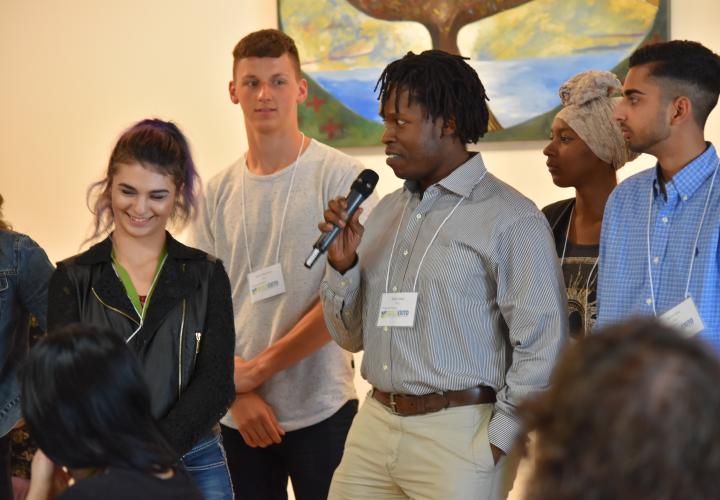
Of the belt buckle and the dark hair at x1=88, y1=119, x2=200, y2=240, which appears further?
the dark hair at x1=88, y1=119, x2=200, y2=240

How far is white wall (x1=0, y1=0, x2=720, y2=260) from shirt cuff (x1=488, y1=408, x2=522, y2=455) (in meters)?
2.35

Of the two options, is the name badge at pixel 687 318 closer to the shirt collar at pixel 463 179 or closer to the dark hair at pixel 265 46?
the shirt collar at pixel 463 179

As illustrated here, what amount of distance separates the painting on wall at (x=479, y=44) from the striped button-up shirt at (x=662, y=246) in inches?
65.1

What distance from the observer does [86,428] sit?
175 centimetres

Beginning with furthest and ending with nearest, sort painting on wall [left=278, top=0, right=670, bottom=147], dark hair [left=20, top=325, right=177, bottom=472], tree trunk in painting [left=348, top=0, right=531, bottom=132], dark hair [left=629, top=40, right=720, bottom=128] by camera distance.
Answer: tree trunk in painting [left=348, top=0, right=531, bottom=132] → painting on wall [left=278, top=0, right=670, bottom=147] → dark hair [left=629, top=40, right=720, bottom=128] → dark hair [left=20, top=325, right=177, bottom=472]

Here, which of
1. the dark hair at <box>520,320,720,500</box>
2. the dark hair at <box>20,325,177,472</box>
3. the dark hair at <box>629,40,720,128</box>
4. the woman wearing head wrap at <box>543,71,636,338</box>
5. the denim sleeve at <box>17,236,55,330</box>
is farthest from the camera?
the woman wearing head wrap at <box>543,71,636,338</box>

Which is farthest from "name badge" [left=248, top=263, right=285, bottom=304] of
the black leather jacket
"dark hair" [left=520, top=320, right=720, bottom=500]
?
"dark hair" [left=520, top=320, right=720, bottom=500]

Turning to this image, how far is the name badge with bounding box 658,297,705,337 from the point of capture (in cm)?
227

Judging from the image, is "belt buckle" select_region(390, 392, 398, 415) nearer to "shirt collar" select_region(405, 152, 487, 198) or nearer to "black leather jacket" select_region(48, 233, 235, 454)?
"black leather jacket" select_region(48, 233, 235, 454)

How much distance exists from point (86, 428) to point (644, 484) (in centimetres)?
115

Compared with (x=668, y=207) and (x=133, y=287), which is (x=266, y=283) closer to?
(x=133, y=287)

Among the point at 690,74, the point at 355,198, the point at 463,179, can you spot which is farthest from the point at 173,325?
the point at 690,74

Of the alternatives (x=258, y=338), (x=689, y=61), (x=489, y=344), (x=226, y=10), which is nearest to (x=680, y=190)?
(x=689, y=61)

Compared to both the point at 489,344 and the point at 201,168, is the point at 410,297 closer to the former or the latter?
the point at 489,344
